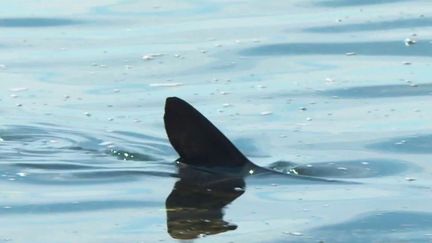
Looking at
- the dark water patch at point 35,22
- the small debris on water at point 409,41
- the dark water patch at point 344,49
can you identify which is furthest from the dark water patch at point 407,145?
the dark water patch at point 35,22

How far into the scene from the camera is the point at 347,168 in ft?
25.2

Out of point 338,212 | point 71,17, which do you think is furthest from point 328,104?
point 71,17

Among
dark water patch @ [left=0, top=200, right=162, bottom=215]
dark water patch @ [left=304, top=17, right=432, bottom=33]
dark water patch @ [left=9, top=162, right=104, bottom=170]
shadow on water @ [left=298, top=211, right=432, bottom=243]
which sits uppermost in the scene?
dark water patch @ [left=304, top=17, right=432, bottom=33]

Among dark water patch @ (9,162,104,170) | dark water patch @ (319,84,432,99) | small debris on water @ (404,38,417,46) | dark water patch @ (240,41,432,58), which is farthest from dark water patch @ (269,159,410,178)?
small debris on water @ (404,38,417,46)

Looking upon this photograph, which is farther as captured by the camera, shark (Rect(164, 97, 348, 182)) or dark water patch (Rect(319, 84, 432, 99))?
dark water patch (Rect(319, 84, 432, 99))

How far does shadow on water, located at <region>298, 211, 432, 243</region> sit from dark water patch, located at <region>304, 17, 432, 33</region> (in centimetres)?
468

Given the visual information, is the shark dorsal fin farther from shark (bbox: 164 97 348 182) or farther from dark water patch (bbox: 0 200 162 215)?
dark water patch (bbox: 0 200 162 215)

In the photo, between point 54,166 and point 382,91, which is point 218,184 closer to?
point 54,166

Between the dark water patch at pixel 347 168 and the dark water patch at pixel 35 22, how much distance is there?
4370mm

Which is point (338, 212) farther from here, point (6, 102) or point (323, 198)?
point (6, 102)

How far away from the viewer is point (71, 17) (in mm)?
12070

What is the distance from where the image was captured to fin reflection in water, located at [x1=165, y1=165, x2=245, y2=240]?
6402mm

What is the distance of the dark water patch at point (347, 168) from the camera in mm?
7547

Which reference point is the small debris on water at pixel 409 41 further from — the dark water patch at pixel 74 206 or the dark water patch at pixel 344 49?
the dark water patch at pixel 74 206
